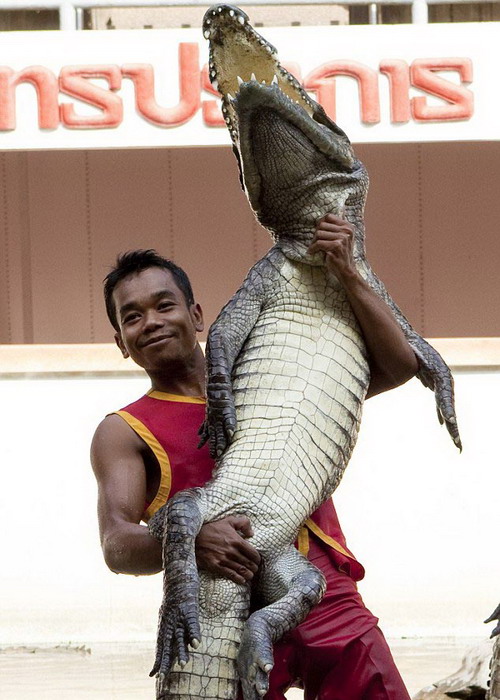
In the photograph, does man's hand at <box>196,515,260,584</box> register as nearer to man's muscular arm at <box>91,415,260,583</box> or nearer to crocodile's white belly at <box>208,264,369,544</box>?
man's muscular arm at <box>91,415,260,583</box>

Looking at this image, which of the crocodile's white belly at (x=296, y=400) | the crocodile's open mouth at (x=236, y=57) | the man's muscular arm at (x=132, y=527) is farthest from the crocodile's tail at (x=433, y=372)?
the man's muscular arm at (x=132, y=527)

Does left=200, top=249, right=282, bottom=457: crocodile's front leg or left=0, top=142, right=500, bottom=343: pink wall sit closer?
left=200, top=249, right=282, bottom=457: crocodile's front leg

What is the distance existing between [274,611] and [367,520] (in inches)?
232

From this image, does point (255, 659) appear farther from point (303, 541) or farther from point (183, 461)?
point (183, 461)

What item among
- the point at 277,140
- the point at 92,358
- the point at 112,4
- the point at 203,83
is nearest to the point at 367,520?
the point at 92,358

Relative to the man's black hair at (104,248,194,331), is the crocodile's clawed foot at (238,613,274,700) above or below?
below

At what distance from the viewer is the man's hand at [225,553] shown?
2459 mm

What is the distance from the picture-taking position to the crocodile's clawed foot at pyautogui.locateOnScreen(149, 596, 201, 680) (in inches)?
92.6

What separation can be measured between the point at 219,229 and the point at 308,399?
724cm

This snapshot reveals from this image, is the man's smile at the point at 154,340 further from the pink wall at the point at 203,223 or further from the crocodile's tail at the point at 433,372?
the pink wall at the point at 203,223

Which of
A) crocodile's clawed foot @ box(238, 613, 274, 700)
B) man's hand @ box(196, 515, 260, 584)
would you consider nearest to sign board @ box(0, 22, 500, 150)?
man's hand @ box(196, 515, 260, 584)

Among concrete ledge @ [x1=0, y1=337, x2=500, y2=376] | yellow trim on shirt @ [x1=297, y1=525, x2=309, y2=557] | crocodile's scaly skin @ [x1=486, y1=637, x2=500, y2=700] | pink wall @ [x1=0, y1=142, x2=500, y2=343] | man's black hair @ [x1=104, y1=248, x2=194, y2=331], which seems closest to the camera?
yellow trim on shirt @ [x1=297, y1=525, x2=309, y2=557]

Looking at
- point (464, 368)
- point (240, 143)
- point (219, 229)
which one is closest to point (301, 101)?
point (240, 143)

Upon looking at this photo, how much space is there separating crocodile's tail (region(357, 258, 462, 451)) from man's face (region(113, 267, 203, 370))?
0.40 metres
